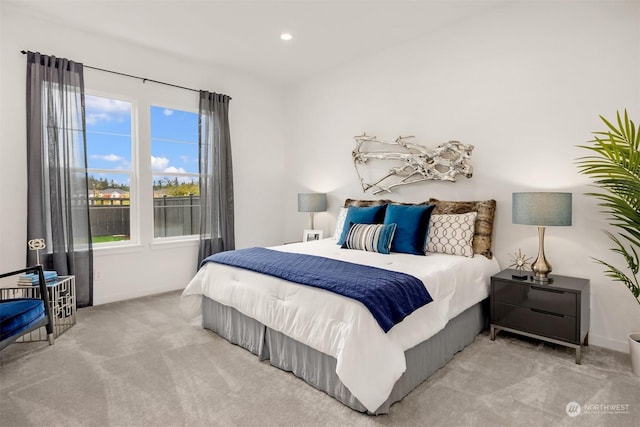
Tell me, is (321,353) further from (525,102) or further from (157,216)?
(157,216)

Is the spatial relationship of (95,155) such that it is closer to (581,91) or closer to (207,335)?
(207,335)

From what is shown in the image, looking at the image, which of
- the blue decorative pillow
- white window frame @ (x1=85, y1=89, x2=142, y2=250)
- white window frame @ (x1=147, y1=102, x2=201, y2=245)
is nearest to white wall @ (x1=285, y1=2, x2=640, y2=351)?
the blue decorative pillow

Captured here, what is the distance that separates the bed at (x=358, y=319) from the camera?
6.09 ft

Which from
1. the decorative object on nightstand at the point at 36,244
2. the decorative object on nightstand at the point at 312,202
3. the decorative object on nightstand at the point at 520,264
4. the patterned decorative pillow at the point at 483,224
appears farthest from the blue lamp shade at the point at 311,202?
the decorative object on nightstand at the point at 36,244

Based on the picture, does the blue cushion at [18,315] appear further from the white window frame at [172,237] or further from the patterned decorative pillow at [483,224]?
the patterned decorative pillow at [483,224]

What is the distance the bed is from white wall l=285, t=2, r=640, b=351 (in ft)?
1.55

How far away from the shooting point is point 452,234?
3.13m

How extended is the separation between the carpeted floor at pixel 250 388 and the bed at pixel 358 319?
12 centimetres

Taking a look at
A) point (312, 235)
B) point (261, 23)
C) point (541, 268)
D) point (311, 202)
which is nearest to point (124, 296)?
point (312, 235)

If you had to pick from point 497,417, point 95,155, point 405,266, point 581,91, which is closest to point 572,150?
point 581,91

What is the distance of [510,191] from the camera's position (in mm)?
3199

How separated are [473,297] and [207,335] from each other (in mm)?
2225

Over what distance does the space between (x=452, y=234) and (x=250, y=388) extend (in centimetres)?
209

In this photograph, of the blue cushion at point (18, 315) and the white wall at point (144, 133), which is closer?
the blue cushion at point (18, 315)
